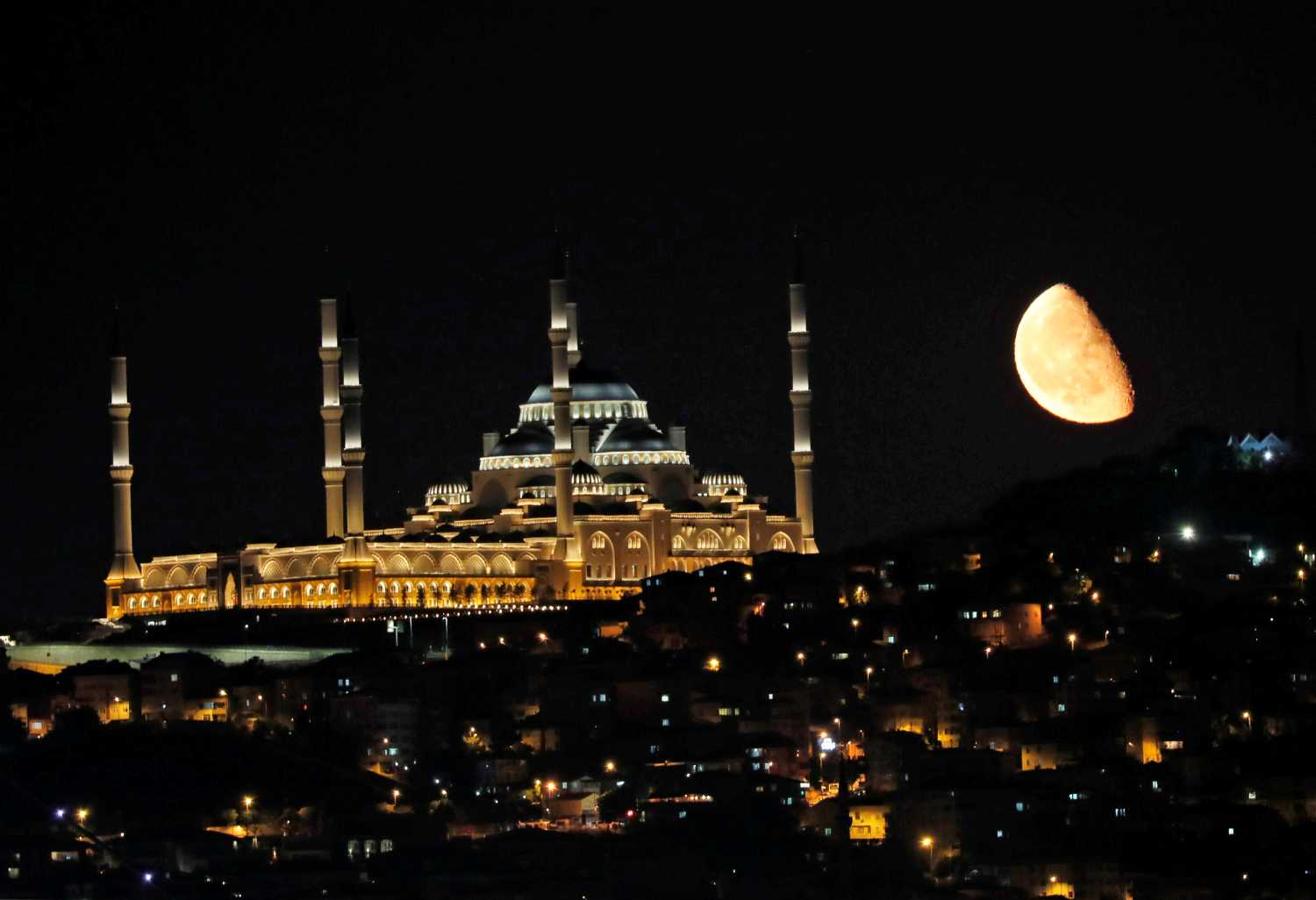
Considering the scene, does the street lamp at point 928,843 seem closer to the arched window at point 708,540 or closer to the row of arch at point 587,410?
the arched window at point 708,540

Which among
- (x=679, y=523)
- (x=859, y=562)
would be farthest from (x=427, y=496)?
(x=859, y=562)


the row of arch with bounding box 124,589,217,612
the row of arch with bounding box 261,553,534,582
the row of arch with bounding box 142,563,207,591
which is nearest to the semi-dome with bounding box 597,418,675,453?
the row of arch with bounding box 261,553,534,582

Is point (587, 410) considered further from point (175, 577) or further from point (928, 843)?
point (928, 843)

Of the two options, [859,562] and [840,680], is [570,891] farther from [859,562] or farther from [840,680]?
[859,562]

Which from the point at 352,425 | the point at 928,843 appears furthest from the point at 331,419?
the point at 928,843

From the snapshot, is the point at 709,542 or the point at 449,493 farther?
the point at 449,493
